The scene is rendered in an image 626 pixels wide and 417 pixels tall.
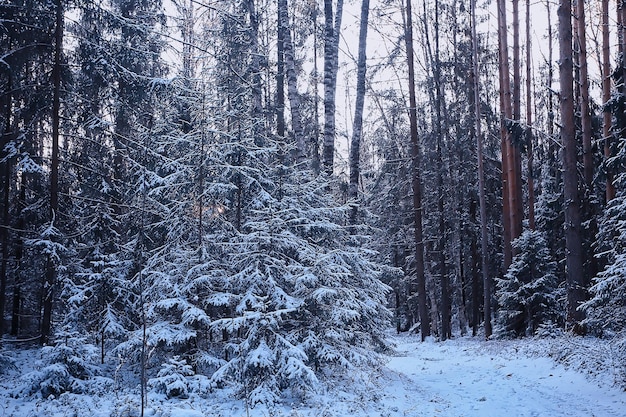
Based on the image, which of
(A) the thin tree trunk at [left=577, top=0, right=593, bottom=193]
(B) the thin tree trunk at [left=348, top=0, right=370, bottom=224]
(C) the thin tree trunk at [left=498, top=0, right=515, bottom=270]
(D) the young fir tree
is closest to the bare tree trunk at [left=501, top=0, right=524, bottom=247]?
(C) the thin tree trunk at [left=498, top=0, right=515, bottom=270]

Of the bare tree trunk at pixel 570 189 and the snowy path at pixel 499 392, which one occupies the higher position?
the bare tree trunk at pixel 570 189

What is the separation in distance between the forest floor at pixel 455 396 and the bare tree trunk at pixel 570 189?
1098 mm

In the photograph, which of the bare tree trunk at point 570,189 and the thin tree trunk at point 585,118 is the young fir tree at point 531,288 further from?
the bare tree trunk at point 570,189

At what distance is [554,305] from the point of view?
53.4ft

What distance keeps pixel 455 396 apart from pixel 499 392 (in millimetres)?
915

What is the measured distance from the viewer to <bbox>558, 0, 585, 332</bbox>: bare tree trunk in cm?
1274

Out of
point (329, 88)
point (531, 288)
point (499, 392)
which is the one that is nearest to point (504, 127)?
point (531, 288)

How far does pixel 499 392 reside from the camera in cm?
984

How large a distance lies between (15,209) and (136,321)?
32.7ft

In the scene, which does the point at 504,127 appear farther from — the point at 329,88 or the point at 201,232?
the point at 201,232

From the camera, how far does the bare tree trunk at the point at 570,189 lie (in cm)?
1274

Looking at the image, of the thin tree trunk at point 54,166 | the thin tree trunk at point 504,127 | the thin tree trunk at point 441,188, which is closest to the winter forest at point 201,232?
the thin tree trunk at point 54,166

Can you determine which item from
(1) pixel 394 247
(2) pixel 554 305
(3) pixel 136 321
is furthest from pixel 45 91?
(1) pixel 394 247

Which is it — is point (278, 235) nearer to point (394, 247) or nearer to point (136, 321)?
point (136, 321)
